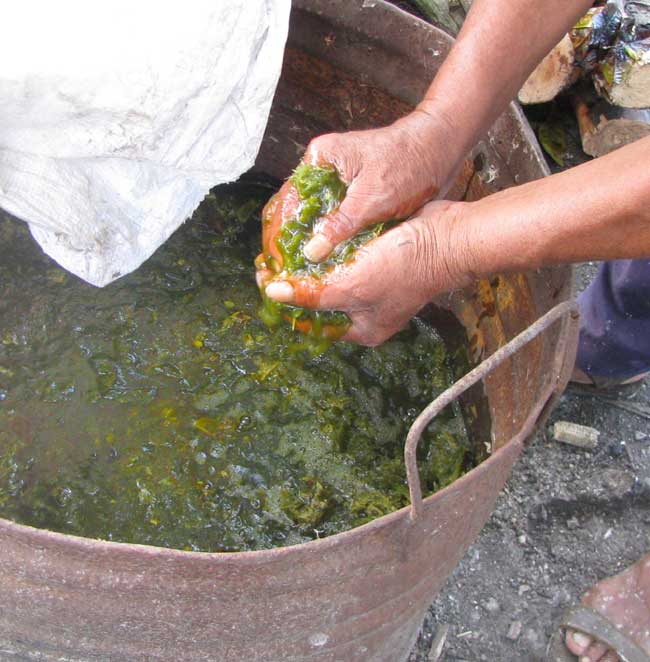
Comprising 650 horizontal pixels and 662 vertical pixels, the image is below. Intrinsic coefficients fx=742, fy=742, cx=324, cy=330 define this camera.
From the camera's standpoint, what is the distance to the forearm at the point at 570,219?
109 centimetres

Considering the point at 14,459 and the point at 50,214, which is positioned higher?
the point at 50,214

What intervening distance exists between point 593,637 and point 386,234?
3.98ft

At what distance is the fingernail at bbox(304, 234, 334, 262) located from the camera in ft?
4.56

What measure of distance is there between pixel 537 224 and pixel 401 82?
85 centimetres

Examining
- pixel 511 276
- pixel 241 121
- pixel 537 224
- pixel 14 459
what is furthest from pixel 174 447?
pixel 537 224

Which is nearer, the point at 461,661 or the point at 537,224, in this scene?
the point at 537,224

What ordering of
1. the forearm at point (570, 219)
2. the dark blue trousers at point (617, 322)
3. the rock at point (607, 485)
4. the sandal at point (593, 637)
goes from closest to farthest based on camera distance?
the forearm at point (570, 219) → the sandal at point (593, 637) → the dark blue trousers at point (617, 322) → the rock at point (607, 485)

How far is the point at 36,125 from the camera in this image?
1.32 m

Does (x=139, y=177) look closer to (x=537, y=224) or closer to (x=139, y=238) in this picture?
(x=139, y=238)

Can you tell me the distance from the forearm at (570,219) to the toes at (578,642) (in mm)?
1111

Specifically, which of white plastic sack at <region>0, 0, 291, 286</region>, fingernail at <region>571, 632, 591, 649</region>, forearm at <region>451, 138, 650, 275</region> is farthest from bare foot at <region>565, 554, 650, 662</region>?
white plastic sack at <region>0, 0, 291, 286</region>

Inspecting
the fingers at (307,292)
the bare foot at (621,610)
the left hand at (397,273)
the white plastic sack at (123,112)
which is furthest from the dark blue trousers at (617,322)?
the white plastic sack at (123,112)

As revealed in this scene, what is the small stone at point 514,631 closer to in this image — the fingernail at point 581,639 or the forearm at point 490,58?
the fingernail at point 581,639

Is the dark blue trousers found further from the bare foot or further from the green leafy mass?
the green leafy mass
